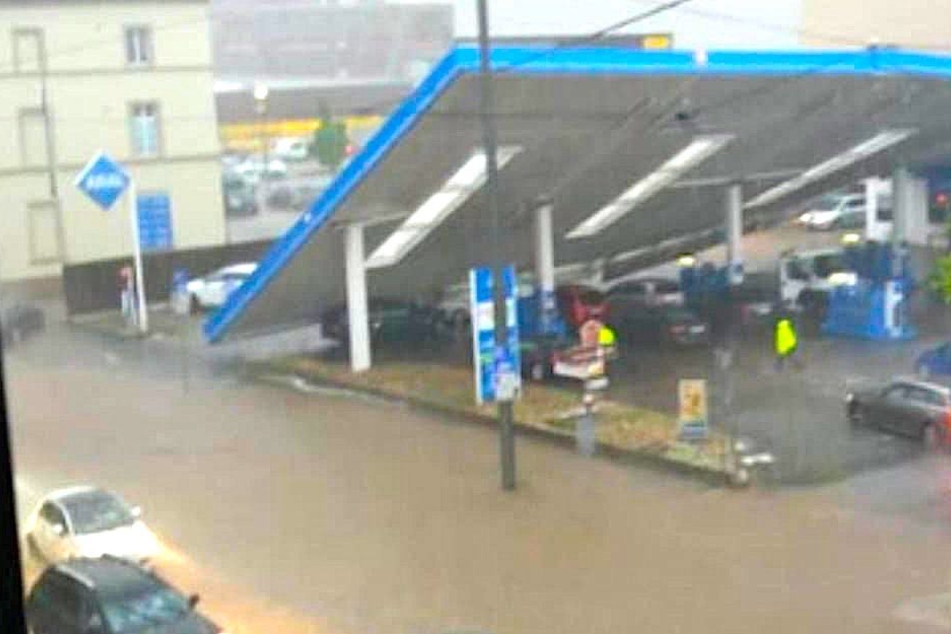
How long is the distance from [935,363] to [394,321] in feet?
7.24

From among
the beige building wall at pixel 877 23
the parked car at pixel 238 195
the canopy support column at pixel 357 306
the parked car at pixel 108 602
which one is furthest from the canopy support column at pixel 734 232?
the parked car at pixel 108 602

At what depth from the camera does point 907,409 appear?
14.6 feet

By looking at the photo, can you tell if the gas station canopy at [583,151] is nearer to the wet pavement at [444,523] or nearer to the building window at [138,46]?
the wet pavement at [444,523]

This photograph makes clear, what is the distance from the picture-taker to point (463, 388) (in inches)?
206

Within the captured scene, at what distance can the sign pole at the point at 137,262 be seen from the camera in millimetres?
2993

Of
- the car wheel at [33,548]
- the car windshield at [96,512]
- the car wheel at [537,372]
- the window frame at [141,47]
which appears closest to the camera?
the car wheel at [33,548]

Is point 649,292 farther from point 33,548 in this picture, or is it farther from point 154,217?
point 33,548

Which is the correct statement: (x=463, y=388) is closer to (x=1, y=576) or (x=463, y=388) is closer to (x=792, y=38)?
(x=792, y=38)

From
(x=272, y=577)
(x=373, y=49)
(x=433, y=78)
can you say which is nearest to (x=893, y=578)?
Answer: (x=272, y=577)

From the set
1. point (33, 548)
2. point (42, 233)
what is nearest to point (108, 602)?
point (33, 548)

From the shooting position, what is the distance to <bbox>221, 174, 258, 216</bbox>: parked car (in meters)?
3.33

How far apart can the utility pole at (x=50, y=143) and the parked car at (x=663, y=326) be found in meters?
3.94

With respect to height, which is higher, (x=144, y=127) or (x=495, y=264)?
(x=144, y=127)

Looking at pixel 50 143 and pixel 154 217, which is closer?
pixel 50 143
